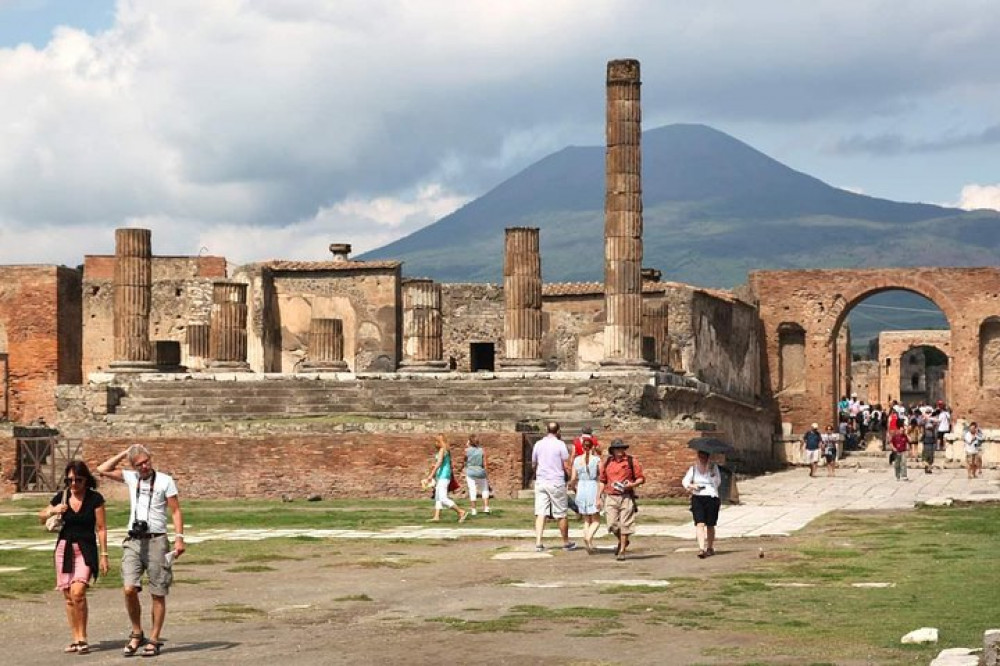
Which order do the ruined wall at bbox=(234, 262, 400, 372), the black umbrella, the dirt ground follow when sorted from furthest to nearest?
the ruined wall at bbox=(234, 262, 400, 372) → the black umbrella → the dirt ground

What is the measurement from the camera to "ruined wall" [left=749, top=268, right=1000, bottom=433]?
5653 centimetres

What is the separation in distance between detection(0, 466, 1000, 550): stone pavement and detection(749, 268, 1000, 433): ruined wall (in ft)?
38.9

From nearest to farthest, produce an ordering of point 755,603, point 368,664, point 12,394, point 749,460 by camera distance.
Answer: point 368,664 < point 755,603 < point 749,460 < point 12,394

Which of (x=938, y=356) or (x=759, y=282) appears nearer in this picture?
(x=759, y=282)

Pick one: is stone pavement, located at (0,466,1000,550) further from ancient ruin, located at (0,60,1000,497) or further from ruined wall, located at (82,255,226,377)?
ruined wall, located at (82,255,226,377)

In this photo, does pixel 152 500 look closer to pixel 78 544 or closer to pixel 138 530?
pixel 138 530

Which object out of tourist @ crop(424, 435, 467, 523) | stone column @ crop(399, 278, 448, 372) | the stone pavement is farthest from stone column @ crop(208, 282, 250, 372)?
tourist @ crop(424, 435, 467, 523)

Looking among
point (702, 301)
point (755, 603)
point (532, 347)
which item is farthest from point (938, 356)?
point (755, 603)

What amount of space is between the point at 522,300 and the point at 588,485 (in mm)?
19142

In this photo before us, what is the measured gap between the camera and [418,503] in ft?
98.5

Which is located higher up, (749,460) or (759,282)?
(759,282)

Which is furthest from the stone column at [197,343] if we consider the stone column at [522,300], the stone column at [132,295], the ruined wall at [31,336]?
the stone column at [522,300]

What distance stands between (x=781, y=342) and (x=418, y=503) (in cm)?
2915

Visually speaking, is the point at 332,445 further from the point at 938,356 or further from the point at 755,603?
the point at 938,356
